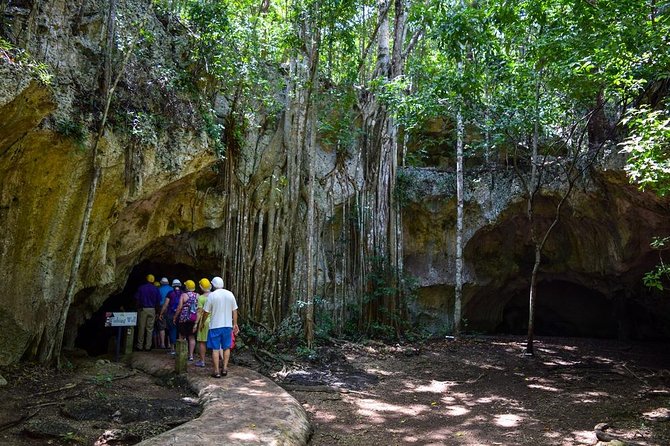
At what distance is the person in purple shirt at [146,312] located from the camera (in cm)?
808

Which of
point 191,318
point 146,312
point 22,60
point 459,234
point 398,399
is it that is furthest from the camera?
point 459,234

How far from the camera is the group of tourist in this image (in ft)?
20.4

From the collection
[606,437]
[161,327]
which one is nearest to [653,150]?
[606,437]

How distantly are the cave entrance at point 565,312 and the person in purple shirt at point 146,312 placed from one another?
10.0m

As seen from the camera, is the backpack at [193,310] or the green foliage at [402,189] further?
the green foliage at [402,189]

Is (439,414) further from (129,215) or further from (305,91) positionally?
(305,91)

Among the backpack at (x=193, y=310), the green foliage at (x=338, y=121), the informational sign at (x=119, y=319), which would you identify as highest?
the green foliage at (x=338, y=121)

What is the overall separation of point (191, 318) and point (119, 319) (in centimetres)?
95

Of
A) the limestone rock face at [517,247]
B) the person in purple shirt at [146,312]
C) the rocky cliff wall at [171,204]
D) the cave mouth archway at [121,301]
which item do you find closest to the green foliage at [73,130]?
the rocky cliff wall at [171,204]

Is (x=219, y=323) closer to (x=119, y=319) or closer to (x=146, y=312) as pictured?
(x=119, y=319)

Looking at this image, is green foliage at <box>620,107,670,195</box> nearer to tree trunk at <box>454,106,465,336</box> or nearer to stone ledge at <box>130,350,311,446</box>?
stone ledge at <box>130,350,311,446</box>

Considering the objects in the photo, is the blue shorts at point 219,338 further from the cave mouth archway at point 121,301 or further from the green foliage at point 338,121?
the green foliage at point 338,121

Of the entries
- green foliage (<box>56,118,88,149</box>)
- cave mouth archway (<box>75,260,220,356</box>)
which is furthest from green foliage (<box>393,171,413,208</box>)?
green foliage (<box>56,118,88,149</box>)

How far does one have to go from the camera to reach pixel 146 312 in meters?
8.10
